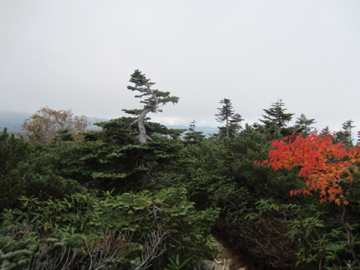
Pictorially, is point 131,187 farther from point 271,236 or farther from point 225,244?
point 271,236

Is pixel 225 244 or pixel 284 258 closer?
pixel 284 258

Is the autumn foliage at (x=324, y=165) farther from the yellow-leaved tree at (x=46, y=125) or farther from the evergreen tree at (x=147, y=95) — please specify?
the yellow-leaved tree at (x=46, y=125)

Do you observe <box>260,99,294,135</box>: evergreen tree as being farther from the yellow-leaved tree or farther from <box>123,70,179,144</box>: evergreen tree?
the yellow-leaved tree

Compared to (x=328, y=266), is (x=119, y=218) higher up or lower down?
higher up

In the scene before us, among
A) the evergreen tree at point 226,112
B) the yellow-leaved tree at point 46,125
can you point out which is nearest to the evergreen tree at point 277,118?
the evergreen tree at point 226,112

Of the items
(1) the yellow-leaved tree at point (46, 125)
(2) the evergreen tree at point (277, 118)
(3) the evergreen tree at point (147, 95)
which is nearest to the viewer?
(3) the evergreen tree at point (147, 95)

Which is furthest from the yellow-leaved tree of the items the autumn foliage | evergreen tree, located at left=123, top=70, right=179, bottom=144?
the autumn foliage

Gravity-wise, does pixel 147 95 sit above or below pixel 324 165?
above

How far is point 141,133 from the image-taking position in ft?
23.5

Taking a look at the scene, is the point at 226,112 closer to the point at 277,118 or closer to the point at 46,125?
the point at 277,118

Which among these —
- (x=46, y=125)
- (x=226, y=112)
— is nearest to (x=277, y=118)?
(x=226, y=112)

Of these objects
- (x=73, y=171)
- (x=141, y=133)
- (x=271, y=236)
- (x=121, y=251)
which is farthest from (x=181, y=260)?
(x=141, y=133)

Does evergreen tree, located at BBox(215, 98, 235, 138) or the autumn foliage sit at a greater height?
evergreen tree, located at BBox(215, 98, 235, 138)

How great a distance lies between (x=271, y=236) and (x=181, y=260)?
365 cm
